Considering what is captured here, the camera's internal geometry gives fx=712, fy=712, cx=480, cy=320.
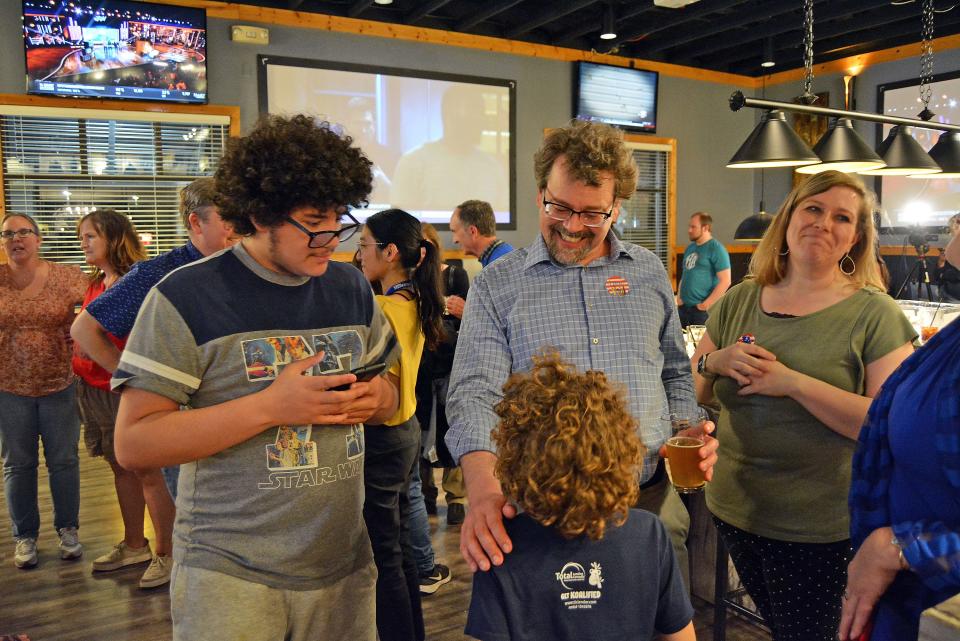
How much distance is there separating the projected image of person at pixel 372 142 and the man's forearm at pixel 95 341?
442 cm

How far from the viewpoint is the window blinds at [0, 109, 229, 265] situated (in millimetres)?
5871

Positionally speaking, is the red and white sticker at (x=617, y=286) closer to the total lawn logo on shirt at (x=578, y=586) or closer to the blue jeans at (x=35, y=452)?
the total lawn logo on shirt at (x=578, y=586)

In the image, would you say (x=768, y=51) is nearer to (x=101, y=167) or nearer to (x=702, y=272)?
(x=702, y=272)

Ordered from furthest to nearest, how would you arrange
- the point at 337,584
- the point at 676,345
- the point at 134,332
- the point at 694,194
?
1. the point at 694,194
2. the point at 676,345
3. the point at 337,584
4. the point at 134,332

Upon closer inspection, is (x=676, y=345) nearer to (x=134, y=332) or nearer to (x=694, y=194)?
(x=134, y=332)

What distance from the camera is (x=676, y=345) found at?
176cm

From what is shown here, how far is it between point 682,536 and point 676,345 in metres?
0.49

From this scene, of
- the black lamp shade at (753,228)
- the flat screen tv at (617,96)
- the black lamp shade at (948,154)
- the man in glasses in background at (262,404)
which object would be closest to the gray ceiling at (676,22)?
the flat screen tv at (617,96)

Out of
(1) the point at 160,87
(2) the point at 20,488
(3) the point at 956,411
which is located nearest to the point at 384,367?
(3) the point at 956,411

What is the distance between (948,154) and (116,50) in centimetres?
619

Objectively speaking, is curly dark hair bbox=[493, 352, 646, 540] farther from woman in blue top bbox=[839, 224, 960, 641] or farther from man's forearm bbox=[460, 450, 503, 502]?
woman in blue top bbox=[839, 224, 960, 641]

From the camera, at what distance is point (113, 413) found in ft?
11.2

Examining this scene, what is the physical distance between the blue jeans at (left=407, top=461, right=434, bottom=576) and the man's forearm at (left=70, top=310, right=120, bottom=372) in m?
1.32

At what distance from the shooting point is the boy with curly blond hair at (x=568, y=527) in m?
1.18
